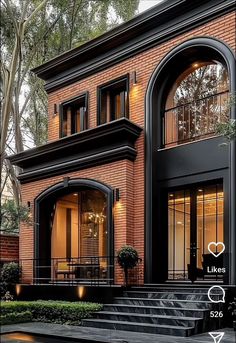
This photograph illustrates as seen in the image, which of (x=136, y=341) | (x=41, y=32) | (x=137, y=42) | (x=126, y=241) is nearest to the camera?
(x=136, y=341)

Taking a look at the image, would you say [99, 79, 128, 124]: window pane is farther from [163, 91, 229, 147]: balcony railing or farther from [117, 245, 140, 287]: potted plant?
[117, 245, 140, 287]: potted plant

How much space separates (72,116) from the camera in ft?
54.7

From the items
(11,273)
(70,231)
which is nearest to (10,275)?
(11,273)

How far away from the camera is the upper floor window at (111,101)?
1495 cm

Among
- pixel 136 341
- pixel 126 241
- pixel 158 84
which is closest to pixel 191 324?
pixel 136 341

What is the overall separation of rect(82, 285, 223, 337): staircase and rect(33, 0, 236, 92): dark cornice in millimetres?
6737

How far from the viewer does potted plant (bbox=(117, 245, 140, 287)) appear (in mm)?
12125

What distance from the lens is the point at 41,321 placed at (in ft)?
39.2

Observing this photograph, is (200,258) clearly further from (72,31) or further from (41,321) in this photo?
(72,31)

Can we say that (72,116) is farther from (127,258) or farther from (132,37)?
(127,258)

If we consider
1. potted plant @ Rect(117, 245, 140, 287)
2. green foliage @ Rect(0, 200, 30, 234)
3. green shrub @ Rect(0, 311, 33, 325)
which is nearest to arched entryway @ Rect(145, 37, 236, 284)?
potted plant @ Rect(117, 245, 140, 287)

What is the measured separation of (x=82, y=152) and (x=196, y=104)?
3.61m

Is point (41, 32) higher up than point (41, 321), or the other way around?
point (41, 32)

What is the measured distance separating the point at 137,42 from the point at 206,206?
5.12 m
